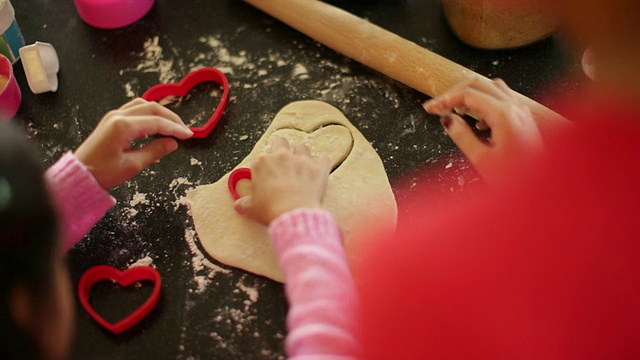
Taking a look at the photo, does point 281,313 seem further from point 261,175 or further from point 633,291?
point 633,291

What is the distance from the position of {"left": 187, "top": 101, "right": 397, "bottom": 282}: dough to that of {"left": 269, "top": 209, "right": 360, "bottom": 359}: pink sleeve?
0.23 ft

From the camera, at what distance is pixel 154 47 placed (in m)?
1.17

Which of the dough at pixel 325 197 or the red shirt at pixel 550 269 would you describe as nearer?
the red shirt at pixel 550 269

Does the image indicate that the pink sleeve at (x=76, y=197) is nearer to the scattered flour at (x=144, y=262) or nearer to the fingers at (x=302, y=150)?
the scattered flour at (x=144, y=262)

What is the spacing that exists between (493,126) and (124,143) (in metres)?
0.48

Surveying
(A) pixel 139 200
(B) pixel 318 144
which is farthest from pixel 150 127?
(B) pixel 318 144

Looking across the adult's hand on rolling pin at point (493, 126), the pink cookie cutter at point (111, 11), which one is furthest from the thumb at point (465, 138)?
the pink cookie cutter at point (111, 11)

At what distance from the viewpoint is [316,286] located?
74cm

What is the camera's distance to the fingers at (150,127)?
0.86 meters

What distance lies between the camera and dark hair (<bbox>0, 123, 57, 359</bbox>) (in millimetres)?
523

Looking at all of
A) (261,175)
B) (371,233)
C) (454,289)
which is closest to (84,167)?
(261,175)

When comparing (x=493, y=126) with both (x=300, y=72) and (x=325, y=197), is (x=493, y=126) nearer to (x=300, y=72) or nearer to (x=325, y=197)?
(x=325, y=197)

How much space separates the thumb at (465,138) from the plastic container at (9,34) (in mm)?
744

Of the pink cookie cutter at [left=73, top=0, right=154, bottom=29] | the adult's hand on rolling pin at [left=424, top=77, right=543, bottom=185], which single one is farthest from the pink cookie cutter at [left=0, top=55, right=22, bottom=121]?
the adult's hand on rolling pin at [left=424, top=77, right=543, bottom=185]
